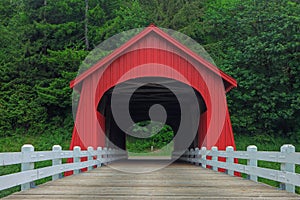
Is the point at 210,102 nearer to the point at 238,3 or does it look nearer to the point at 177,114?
the point at 177,114

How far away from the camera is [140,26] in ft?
114

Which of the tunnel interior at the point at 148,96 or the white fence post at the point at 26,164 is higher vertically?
the tunnel interior at the point at 148,96

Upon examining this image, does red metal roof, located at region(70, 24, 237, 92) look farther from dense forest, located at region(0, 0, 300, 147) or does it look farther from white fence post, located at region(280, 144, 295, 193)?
dense forest, located at region(0, 0, 300, 147)

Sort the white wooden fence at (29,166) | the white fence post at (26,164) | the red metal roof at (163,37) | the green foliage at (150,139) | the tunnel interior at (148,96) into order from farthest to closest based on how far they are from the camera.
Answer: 1. the green foliage at (150,139)
2. the tunnel interior at (148,96)
3. the red metal roof at (163,37)
4. the white fence post at (26,164)
5. the white wooden fence at (29,166)

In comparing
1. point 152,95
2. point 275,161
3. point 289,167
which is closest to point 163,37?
point 152,95

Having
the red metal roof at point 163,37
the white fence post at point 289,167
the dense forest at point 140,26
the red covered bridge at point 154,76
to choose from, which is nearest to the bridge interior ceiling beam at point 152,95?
the red covered bridge at point 154,76

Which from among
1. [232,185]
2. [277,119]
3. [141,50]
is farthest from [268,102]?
[232,185]

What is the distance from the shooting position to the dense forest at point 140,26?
27328 millimetres

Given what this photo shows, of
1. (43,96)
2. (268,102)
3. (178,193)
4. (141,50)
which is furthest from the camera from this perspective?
(43,96)

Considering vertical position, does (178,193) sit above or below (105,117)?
below

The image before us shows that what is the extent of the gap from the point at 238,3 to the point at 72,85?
19.0 metres

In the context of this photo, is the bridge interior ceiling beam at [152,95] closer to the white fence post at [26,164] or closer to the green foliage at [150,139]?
the white fence post at [26,164]

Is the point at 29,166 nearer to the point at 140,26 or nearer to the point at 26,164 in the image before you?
the point at 26,164

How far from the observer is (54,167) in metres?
→ 8.23
